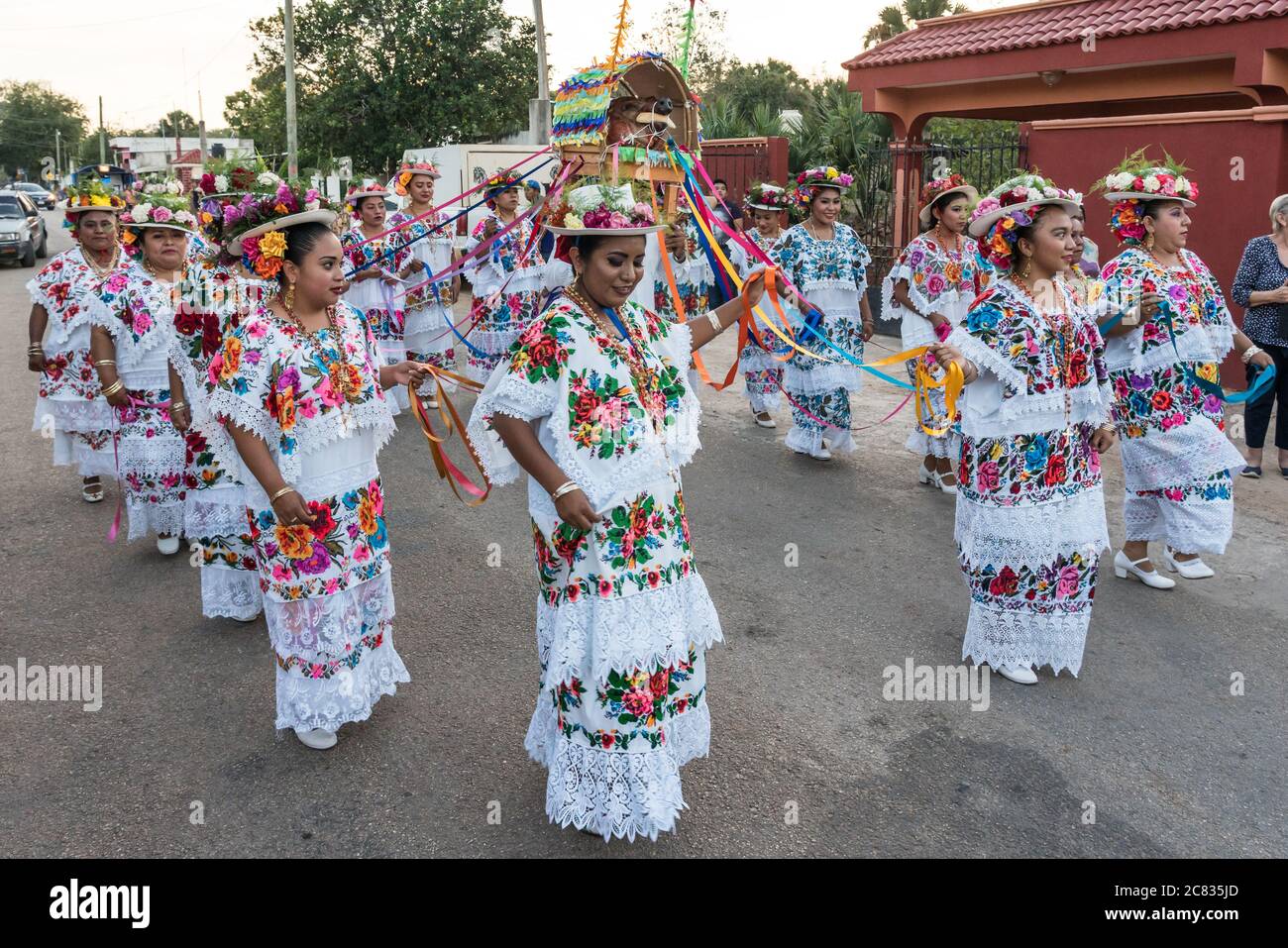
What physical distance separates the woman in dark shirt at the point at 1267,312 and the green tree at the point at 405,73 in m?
22.0

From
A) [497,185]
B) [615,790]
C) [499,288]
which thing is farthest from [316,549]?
[499,288]

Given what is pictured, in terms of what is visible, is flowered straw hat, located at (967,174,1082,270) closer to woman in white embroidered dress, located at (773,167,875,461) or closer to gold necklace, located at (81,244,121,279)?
woman in white embroidered dress, located at (773,167,875,461)

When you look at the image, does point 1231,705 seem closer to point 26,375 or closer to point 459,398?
point 459,398

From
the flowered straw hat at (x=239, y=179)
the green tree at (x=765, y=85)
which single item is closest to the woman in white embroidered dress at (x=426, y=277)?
the flowered straw hat at (x=239, y=179)

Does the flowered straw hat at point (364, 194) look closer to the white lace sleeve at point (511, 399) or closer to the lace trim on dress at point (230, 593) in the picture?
the lace trim on dress at point (230, 593)

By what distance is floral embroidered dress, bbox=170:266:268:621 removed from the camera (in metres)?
5.15

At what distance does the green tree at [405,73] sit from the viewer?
1023 inches

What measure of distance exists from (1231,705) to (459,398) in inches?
295

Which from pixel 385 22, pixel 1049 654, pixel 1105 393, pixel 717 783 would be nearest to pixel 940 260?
pixel 1105 393

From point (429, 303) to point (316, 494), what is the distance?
21.0 feet

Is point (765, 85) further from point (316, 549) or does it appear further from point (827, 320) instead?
point (316, 549)

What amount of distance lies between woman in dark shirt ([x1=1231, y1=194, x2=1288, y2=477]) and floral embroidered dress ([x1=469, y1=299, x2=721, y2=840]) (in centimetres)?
564

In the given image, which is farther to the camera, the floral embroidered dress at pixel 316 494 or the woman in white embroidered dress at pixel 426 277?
the woman in white embroidered dress at pixel 426 277
